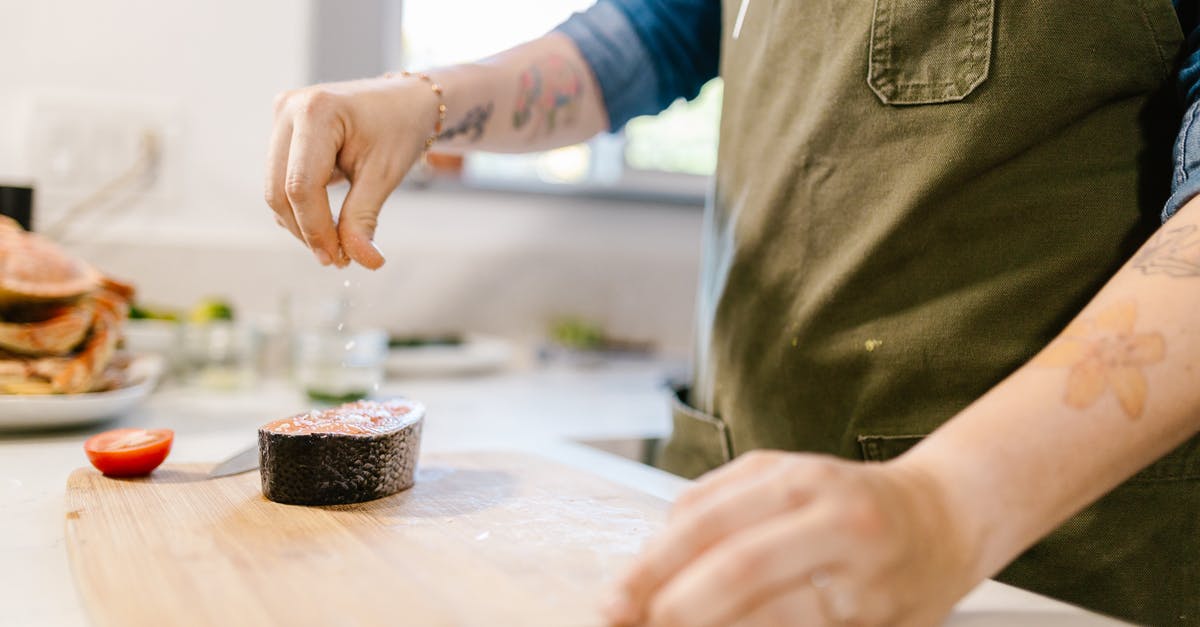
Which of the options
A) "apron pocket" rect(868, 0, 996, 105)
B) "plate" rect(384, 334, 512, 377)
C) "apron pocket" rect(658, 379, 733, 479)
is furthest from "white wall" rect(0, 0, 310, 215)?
"apron pocket" rect(868, 0, 996, 105)

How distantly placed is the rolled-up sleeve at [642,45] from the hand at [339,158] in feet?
1.03

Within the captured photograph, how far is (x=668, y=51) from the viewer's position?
1.28 m

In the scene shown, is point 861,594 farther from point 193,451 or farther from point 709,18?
point 709,18

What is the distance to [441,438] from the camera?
1268 mm

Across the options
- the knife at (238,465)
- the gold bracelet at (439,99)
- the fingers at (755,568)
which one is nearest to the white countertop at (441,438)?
the knife at (238,465)

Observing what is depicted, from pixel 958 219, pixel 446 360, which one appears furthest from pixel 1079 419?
pixel 446 360

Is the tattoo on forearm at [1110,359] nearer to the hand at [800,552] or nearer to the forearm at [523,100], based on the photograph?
the hand at [800,552]

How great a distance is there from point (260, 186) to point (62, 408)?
77cm

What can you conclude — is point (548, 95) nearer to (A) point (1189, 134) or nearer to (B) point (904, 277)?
(B) point (904, 277)

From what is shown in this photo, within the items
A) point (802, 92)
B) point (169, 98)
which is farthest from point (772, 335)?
point (169, 98)

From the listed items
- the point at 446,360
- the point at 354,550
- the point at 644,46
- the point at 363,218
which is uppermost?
the point at 644,46

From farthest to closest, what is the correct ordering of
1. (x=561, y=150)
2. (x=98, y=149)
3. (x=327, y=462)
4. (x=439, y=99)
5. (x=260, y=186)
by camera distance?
(x=561, y=150), (x=260, y=186), (x=98, y=149), (x=439, y=99), (x=327, y=462)

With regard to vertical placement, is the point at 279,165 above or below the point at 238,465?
above

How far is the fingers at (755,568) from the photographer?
0.48 m
